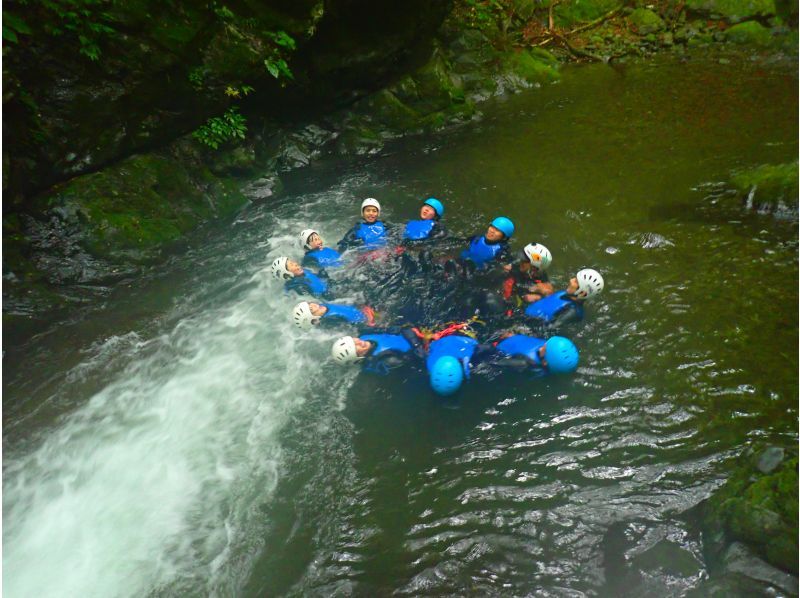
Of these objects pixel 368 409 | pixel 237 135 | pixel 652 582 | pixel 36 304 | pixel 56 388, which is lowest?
pixel 652 582

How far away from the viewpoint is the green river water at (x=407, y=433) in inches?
155

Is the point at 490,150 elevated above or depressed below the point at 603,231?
above

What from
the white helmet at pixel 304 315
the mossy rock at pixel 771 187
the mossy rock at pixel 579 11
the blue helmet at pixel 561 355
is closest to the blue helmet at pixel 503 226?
the blue helmet at pixel 561 355

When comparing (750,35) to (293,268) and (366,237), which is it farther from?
(293,268)

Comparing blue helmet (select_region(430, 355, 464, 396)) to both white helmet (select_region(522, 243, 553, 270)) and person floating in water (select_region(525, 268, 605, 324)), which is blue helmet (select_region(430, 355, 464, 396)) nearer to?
person floating in water (select_region(525, 268, 605, 324))

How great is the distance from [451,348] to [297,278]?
304 centimetres

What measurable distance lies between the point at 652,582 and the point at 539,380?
222 centimetres

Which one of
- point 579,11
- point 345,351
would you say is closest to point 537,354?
point 345,351

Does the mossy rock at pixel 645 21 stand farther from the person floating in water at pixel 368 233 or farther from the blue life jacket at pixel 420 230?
the person floating in water at pixel 368 233

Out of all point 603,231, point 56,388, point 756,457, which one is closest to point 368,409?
point 756,457

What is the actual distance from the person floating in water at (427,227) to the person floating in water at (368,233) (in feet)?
1.34

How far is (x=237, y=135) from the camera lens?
10656 mm

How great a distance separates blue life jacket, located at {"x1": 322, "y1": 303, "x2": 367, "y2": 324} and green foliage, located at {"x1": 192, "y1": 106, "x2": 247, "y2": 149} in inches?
225

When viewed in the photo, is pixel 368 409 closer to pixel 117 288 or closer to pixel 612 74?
pixel 117 288
